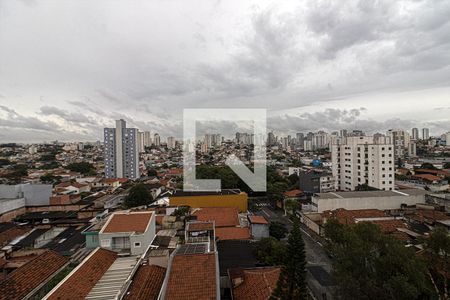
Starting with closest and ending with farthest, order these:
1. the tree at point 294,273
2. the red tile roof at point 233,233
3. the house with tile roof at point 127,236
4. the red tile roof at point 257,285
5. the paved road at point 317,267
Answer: the tree at point 294,273 → the red tile roof at point 257,285 → the house with tile roof at point 127,236 → the paved road at point 317,267 → the red tile roof at point 233,233

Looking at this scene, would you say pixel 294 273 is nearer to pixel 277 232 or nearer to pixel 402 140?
pixel 277 232

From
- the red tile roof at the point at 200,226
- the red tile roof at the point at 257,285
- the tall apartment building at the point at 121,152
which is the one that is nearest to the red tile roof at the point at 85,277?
the red tile roof at the point at 200,226

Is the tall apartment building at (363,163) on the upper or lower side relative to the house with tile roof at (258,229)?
upper

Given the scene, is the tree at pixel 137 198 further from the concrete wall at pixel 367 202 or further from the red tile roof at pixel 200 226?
the concrete wall at pixel 367 202

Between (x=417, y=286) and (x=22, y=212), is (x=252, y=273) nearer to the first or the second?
(x=417, y=286)

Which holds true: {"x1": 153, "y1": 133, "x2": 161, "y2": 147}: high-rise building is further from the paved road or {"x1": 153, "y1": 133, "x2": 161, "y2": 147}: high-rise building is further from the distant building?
the paved road

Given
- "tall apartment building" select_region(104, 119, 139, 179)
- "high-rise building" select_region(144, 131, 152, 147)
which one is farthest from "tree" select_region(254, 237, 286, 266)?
"high-rise building" select_region(144, 131, 152, 147)

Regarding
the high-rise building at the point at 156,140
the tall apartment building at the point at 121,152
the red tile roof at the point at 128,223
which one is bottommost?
the red tile roof at the point at 128,223

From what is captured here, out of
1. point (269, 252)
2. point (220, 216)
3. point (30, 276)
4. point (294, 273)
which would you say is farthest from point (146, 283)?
point (220, 216)
